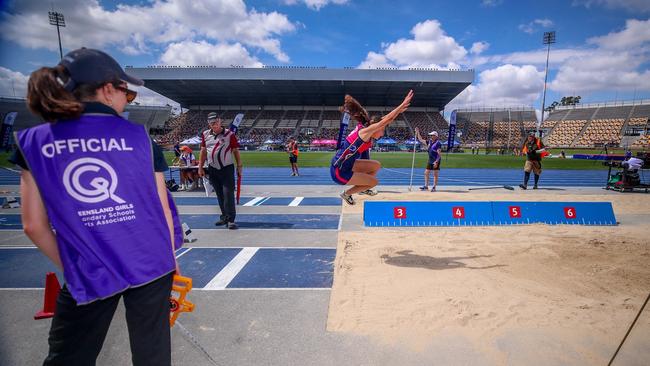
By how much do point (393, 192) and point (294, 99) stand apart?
51110 mm

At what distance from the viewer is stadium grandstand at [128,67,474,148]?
1821 inches

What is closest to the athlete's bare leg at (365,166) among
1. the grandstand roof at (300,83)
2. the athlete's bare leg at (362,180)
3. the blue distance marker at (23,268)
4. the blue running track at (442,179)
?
the athlete's bare leg at (362,180)

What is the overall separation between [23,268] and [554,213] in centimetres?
938

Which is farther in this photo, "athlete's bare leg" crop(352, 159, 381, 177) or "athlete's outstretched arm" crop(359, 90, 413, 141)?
"athlete's bare leg" crop(352, 159, 381, 177)

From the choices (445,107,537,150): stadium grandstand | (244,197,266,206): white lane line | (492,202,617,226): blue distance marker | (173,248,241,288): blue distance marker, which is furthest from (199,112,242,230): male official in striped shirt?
(445,107,537,150): stadium grandstand

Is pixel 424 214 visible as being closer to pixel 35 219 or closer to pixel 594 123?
pixel 35 219

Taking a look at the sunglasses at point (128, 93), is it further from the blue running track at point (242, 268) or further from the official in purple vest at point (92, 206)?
the blue running track at point (242, 268)

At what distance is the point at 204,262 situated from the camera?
4680 mm

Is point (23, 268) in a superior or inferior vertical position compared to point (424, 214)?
inferior

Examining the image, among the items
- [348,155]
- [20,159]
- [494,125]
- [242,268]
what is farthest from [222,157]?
[494,125]

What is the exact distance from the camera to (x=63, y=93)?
129 cm

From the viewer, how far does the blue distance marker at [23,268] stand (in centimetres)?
399

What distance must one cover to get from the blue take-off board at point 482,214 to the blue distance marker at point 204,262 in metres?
2.95

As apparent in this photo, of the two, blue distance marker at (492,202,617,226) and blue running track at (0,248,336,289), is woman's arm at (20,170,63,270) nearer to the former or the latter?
blue running track at (0,248,336,289)
